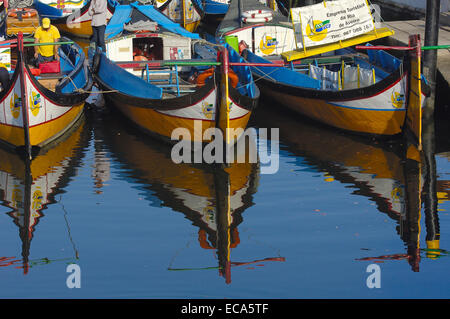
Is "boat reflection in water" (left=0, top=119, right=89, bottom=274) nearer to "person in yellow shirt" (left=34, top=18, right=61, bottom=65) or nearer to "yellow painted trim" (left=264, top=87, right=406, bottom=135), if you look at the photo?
"person in yellow shirt" (left=34, top=18, right=61, bottom=65)

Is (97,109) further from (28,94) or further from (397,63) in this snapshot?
(397,63)

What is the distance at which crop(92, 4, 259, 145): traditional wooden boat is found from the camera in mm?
17172

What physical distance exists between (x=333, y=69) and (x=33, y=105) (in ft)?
29.0

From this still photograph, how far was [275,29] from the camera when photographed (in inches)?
948

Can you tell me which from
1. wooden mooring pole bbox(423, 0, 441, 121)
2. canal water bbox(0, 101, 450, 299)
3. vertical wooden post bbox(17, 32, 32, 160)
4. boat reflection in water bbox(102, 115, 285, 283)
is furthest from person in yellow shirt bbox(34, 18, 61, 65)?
wooden mooring pole bbox(423, 0, 441, 121)

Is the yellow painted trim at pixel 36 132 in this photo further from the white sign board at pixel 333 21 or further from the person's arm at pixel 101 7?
the white sign board at pixel 333 21

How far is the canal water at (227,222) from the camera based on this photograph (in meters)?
11.4

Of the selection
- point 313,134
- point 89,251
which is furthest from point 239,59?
point 89,251

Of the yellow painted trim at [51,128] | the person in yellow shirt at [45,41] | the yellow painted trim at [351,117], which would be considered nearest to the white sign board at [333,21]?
the yellow painted trim at [351,117]

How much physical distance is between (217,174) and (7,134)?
4.96m

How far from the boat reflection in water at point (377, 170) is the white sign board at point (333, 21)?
2.20m

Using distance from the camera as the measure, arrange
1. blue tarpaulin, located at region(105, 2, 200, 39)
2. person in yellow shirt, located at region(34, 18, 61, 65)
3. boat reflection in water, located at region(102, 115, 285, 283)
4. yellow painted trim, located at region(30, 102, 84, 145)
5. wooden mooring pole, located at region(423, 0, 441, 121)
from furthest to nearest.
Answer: blue tarpaulin, located at region(105, 2, 200, 39), person in yellow shirt, located at region(34, 18, 61, 65), wooden mooring pole, located at region(423, 0, 441, 121), yellow painted trim, located at region(30, 102, 84, 145), boat reflection in water, located at region(102, 115, 285, 283)

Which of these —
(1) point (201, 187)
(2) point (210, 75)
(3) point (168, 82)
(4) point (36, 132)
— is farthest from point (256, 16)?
(1) point (201, 187)

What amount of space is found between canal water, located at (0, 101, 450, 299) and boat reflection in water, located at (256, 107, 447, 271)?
41 millimetres
